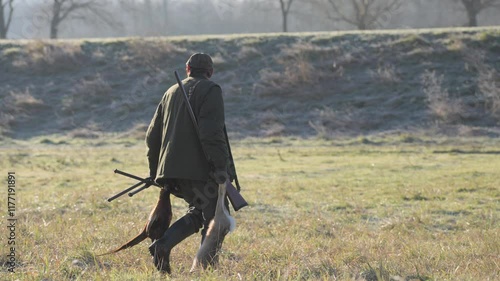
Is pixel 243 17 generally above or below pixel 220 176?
above

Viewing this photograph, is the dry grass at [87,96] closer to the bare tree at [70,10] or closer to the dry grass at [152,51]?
the dry grass at [152,51]

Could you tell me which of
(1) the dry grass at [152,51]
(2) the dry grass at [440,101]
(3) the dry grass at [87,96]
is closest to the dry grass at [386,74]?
(2) the dry grass at [440,101]

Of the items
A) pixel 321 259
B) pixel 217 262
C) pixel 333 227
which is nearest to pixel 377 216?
pixel 333 227

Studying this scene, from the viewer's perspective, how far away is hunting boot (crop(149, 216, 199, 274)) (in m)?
6.30

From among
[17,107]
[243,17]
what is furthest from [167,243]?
[243,17]

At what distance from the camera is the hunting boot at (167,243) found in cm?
630

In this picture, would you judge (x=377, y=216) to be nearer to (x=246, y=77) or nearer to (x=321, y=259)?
(x=321, y=259)

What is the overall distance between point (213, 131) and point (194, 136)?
0.22m

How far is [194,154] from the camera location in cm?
634

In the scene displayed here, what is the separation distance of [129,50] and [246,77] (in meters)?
6.52

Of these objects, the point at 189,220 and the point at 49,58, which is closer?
the point at 189,220

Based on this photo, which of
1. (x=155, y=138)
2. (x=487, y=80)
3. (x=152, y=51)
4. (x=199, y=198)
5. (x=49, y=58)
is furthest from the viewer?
(x=49, y=58)

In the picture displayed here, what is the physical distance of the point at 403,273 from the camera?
20.5ft

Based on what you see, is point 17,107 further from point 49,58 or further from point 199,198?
point 199,198
